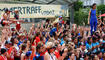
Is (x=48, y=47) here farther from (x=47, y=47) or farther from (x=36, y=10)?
(x=36, y=10)

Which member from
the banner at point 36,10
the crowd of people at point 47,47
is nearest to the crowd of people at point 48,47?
the crowd of people at point 47,47

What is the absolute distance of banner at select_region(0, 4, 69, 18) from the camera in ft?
35.6

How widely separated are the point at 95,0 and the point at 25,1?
784 inches

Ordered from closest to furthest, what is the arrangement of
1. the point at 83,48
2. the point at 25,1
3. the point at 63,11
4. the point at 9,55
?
1. the point at 9,55
2. the point at 83,48
3. the point at 63,11
4. the point at 25,1

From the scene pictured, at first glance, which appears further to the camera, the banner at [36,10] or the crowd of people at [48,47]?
the banner at [36,10]

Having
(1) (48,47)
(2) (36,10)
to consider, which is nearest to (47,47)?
(1) (48,47)

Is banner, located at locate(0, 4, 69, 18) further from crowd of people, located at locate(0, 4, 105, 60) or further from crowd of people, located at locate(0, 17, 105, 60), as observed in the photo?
crowd of people, located at locate(0, 17, 105, 60)

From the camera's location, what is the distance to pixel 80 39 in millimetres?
6410

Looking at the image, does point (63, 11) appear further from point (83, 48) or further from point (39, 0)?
point (83, 48)

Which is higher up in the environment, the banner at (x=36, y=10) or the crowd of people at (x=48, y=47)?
the banner at (x=36, y=10)

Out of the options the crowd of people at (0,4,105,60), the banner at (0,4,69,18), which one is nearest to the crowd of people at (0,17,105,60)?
the crowd of people at (0,4,105,60)

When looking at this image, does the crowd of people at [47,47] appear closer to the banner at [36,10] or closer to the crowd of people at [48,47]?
the crowd of people at [48,47]

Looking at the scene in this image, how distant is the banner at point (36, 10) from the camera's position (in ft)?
35.6

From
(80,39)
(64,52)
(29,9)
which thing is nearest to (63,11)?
(29,9)
